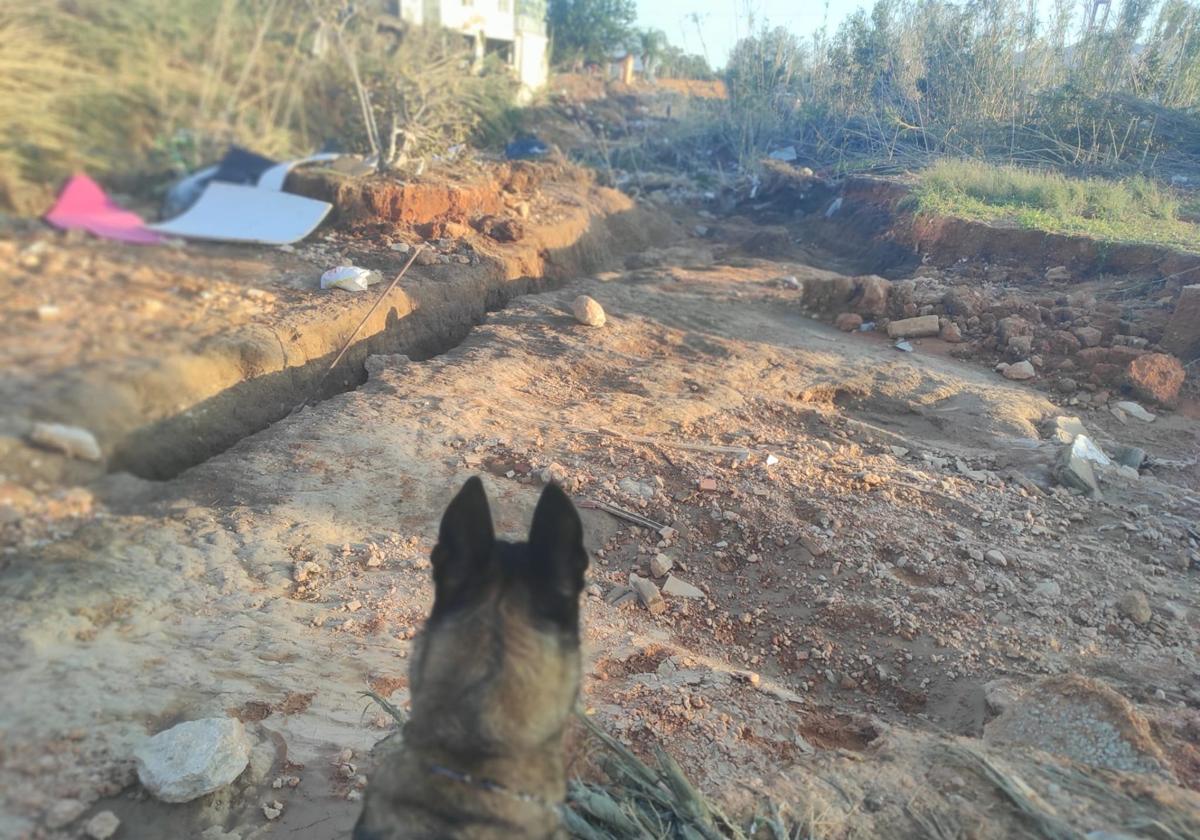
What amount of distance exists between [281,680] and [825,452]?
5005 mm

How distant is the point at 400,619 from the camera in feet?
13.6

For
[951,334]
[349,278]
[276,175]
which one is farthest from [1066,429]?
[276,175]

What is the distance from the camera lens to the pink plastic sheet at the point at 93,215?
1.01 m

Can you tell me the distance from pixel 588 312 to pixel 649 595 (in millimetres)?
5619

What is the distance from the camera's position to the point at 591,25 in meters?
38.4

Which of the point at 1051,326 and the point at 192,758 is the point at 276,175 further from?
the point at 1051,326

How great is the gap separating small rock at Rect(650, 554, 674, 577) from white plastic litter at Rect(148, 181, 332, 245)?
3.85 m

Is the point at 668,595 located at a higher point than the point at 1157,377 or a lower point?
lower

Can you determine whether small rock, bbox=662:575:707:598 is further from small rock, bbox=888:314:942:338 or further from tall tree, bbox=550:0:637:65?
tall tree, bbox=550:0:637:65

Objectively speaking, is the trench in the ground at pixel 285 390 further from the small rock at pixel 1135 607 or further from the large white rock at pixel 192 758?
the small rock at pixel 1135 607

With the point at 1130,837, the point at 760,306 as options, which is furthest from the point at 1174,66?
the point at 1130,837

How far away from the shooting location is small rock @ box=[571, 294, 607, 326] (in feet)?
31.6

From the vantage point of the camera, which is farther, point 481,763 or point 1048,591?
point 1048,591

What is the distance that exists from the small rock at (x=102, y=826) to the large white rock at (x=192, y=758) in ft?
0.49
